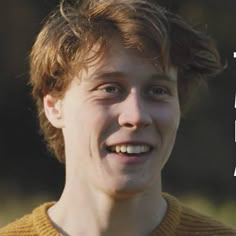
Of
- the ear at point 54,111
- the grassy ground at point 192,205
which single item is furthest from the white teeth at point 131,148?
the grassy ground at point 192,205

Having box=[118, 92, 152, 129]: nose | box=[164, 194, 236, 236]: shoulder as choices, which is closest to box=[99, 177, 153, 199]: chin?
box=[118, 92, 152, 129]: nose

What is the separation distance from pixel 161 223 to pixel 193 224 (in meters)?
0.15

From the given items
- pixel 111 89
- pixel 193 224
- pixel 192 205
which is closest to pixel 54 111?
pixel 111 89

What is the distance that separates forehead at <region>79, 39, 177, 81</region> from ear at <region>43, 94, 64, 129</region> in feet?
0.60

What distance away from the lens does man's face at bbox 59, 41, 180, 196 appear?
10.4ft

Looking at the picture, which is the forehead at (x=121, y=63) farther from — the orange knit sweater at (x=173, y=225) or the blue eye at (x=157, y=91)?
the orange knit sweater at (x=173, y=225)

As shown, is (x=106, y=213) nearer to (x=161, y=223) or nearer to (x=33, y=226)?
(x=161, y=223)

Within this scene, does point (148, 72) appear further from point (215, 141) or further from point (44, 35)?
point (215, 141)

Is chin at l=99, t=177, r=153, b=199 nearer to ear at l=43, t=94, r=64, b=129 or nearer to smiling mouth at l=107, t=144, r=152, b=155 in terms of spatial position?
smiling mouth at l=107, t=144, r=152, b=155

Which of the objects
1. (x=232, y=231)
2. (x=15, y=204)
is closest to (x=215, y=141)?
(x=15, y=204)

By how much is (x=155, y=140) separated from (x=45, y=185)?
4846mm

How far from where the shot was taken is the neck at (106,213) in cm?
328

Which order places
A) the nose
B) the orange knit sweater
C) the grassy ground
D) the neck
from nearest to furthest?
the nose → the neck → the orange knit sweater → the grassy ground

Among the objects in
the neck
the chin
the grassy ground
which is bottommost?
the grassy ground
